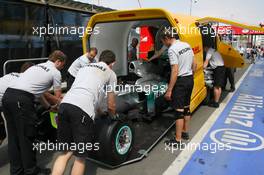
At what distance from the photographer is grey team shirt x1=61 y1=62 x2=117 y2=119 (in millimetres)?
2933

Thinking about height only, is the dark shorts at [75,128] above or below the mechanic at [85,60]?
below

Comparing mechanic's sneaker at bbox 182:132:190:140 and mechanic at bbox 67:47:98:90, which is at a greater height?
mechanic at bbox 67:47:98:90

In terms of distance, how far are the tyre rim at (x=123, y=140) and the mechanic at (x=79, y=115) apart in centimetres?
78

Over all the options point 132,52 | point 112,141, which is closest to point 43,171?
point 112,141

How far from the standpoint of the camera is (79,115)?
2.86 m

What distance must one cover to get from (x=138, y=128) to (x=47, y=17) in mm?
5218

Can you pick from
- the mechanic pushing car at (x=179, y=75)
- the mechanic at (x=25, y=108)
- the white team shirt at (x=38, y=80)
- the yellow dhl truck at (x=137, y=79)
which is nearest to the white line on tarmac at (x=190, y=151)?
the mechanic pushing car at (x=179, y=75)

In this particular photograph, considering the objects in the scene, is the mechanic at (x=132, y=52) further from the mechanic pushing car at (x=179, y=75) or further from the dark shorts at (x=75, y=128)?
the dark shorts at (x=75, y=128)

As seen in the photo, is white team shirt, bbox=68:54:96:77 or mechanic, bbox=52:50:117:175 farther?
white team shirt, bbox=68:54:96:77

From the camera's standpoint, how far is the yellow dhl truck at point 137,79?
145 inches

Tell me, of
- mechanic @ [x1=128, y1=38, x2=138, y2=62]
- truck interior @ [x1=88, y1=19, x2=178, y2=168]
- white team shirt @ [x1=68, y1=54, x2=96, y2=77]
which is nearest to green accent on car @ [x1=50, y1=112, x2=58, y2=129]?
truck interior @ [x1=88, y1=19, x2=178, y2=168]

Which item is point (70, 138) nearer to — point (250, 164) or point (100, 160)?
point (100, 160)

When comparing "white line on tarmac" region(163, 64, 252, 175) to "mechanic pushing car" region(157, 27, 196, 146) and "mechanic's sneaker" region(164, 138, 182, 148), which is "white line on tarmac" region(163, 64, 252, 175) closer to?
"mechanic's sneaker" region(164, 138, 182, 148)

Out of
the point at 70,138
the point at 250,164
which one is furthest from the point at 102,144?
the point at 250,164
